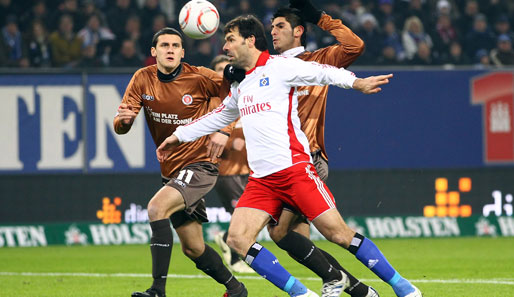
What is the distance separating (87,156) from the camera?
14.3 meters

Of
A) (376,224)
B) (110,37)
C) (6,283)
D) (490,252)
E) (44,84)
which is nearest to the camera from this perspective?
(6,283)

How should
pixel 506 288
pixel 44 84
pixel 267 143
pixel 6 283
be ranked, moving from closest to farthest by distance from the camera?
pixel 267 143 → pixel 506 288 → pixel 6 283 → pixel 44 84

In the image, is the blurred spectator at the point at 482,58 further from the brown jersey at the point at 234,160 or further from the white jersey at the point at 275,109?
the white jersey at the point at 275,109

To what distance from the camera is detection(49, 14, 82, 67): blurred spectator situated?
15.8 meters

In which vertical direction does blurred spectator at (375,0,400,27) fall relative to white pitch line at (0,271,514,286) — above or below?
above

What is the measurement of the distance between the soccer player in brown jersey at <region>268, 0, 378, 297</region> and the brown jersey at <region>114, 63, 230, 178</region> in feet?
2.68

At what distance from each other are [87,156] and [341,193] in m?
3.76

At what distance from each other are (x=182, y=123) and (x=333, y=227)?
6.64 feet

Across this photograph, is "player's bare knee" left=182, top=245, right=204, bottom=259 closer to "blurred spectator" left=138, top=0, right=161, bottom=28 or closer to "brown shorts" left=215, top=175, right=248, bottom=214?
"brown shorts" left=215, top=175, right=248, bottom=214

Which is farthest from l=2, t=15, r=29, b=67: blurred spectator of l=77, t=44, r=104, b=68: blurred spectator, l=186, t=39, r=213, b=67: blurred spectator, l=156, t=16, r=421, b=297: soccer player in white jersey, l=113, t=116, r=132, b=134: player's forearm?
l=156, t=16, r=421, b=297: soccer player in white jersey

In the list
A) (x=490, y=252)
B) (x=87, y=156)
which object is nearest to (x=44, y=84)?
(x=87, y=156)

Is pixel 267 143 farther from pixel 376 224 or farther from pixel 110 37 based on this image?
pixel 110 37

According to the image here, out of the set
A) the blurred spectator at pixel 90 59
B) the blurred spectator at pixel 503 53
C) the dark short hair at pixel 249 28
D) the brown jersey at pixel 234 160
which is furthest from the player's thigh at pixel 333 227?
the blurred spectator at pixel 503 53

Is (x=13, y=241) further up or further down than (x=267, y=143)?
further down
